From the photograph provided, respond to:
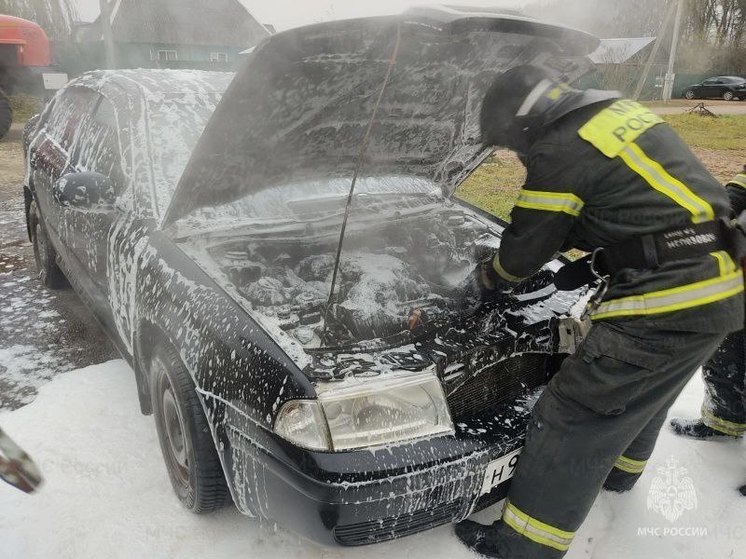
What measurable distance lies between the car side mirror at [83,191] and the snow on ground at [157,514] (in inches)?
39.9

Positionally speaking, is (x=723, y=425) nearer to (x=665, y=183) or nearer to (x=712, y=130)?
(x=665, y=183)

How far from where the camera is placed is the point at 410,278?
2328mm

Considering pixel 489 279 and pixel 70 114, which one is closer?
pixel 489 279

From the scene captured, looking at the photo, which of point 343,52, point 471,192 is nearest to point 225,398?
point 343,52

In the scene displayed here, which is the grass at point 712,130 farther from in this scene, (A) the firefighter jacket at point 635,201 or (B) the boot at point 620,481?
(A) the firefighter jacket at point 635,201

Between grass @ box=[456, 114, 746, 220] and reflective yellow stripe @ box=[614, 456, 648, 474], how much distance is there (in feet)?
6.12

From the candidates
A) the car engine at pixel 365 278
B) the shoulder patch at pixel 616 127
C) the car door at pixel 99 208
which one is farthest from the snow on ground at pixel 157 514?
the shoulder patch at pixel 616 127

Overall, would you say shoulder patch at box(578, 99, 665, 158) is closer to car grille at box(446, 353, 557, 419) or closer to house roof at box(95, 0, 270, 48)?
car grille at box(446, 353, 557, 419)

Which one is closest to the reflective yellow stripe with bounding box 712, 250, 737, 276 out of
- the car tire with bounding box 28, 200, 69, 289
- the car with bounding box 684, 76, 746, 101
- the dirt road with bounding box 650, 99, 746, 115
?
the car tire with bounding box 28, 200, 69, 289

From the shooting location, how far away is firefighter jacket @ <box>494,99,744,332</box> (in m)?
1.59

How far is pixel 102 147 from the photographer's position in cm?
269

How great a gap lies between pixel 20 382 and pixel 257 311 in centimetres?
179

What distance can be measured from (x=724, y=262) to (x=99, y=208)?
237cm

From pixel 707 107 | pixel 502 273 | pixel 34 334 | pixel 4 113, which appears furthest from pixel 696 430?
pixel 707 107
